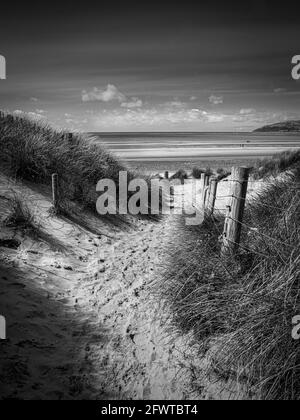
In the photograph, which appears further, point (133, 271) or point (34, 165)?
point (34, 165)

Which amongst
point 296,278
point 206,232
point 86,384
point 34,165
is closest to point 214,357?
point 296,278

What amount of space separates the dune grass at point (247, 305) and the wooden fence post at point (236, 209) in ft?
0.55

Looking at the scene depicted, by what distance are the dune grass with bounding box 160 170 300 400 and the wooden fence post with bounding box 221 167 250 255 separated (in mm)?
166

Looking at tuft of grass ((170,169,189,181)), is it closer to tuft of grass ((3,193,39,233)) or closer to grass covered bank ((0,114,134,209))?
grass covered bank ((0,114,134,209))

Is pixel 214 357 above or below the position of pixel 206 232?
below

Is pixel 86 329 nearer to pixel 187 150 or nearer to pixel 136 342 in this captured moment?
pixel 136 342

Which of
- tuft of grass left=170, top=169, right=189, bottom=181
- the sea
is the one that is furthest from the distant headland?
tuft of grass left=170, top=169, right=189, bottom=181

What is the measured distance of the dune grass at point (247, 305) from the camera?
2.64 meters

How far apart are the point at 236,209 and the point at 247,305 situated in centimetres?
133
